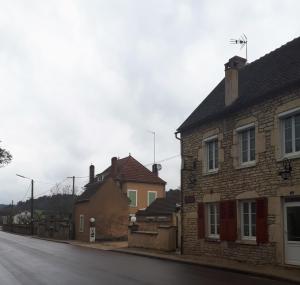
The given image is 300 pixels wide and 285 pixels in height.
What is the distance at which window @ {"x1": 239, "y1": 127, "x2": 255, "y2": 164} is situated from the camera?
63.5 feet

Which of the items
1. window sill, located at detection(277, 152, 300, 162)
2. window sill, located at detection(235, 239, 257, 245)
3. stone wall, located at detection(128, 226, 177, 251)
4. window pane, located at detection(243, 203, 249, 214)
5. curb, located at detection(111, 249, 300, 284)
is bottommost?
curb, located at detection(111, 249, 300, 284)

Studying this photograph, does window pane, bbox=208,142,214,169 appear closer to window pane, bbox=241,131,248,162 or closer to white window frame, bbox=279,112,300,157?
window pane, bbox=241,131,248,162

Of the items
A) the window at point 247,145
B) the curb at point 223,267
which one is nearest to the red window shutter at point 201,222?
the curb at point 223,267

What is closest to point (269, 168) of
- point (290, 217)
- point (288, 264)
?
point (290, 217)

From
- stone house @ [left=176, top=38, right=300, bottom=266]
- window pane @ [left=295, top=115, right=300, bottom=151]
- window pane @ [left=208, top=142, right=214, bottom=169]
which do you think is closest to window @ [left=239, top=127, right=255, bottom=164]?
stone house @ [left=176, top=38, right=300, bottom=266]

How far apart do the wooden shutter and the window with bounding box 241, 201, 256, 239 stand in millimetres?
307

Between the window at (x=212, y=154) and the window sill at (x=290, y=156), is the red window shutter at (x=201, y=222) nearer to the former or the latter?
the window at (x=212, y=154)

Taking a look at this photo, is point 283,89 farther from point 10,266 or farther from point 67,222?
point 67,222

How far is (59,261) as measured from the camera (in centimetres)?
1945

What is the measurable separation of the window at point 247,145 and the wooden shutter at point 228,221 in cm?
175

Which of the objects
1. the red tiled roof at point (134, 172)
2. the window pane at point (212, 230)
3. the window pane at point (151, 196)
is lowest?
the window pane at point (212, 230)

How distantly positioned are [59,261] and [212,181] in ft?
23.0

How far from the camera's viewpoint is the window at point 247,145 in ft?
63.5

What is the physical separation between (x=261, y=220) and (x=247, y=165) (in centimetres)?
224
